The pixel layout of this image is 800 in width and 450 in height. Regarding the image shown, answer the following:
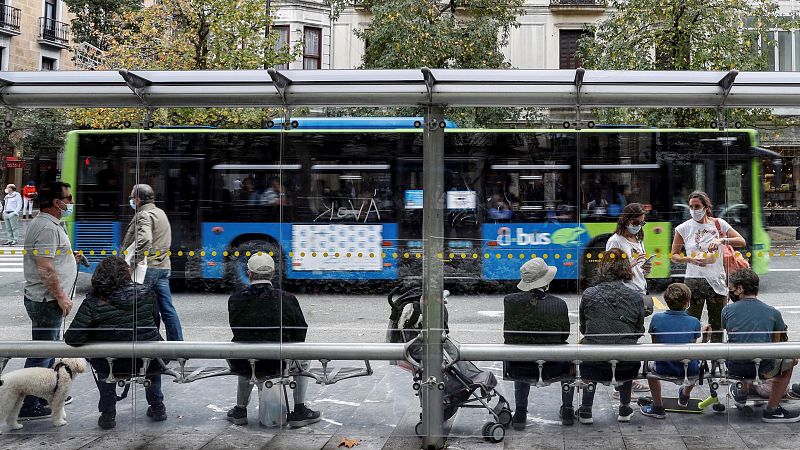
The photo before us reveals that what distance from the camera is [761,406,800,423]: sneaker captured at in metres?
5.57

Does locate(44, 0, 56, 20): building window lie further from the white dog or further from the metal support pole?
the metal support pole

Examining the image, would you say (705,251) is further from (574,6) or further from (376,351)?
(574,6)

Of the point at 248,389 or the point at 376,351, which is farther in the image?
the point at 248,389

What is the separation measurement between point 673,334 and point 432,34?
50.1 feet

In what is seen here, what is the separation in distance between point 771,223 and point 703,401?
1403mm

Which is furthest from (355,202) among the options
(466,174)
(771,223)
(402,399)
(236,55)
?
(236,55)

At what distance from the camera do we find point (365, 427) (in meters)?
5.53

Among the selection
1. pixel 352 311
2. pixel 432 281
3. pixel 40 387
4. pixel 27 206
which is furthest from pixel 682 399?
pixel 27 206

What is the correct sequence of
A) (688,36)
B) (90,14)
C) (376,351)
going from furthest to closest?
1. (90,14)
2. (688,36)
3. (376,351)

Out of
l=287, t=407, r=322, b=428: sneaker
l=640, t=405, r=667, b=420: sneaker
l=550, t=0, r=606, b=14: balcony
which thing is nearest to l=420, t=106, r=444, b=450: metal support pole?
l=287, t=407, r=322, b=428: sneaker

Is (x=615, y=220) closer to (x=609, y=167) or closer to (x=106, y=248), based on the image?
(x=609, y=167)

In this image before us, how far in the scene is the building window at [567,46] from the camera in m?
26.7

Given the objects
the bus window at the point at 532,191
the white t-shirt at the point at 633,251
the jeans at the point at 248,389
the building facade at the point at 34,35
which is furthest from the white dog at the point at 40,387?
the building facade at the point at 34,35

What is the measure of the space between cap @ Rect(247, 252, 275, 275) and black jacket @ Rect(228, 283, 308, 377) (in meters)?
0.11
